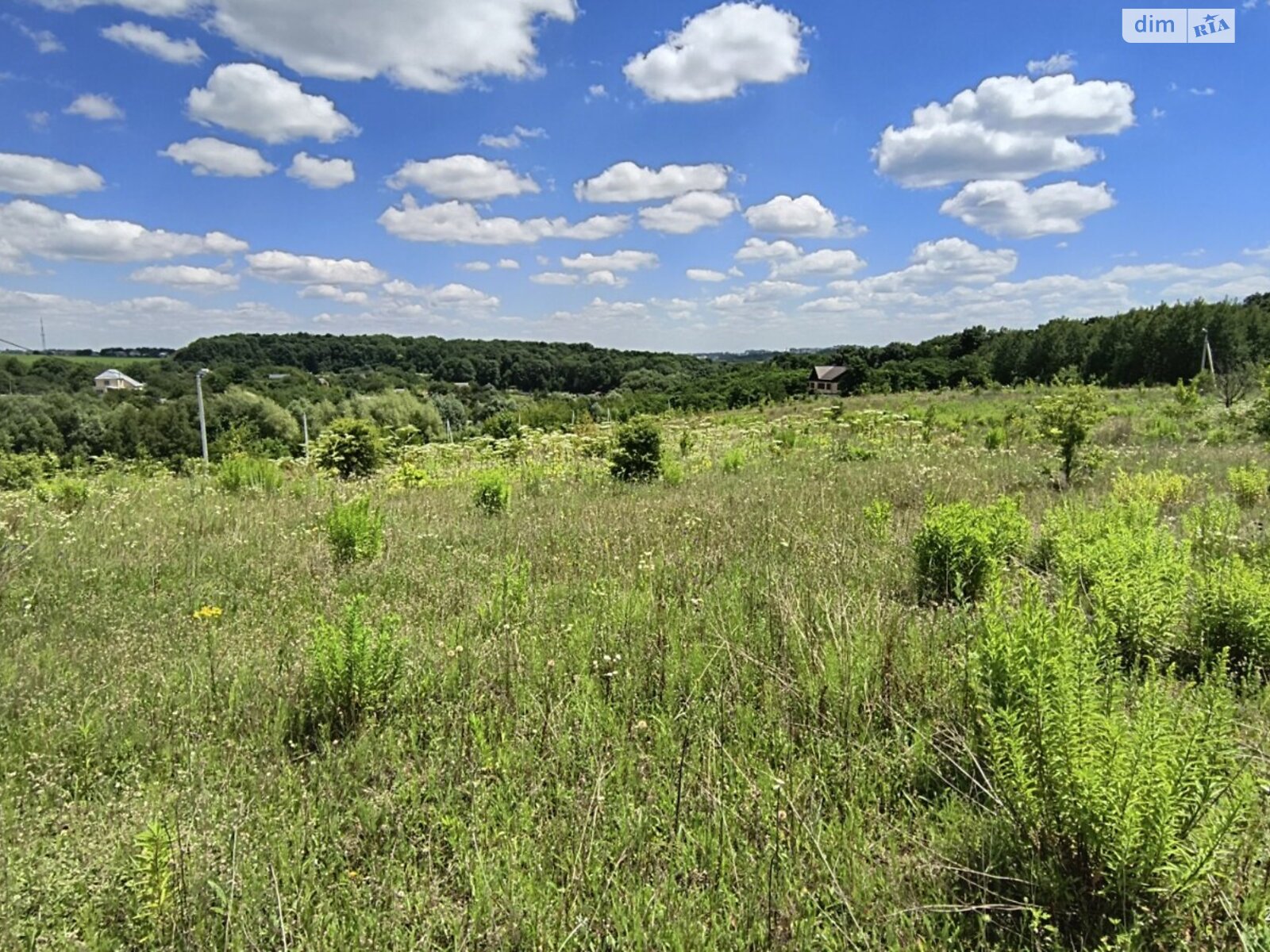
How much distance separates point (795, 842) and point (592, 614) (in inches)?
73.3

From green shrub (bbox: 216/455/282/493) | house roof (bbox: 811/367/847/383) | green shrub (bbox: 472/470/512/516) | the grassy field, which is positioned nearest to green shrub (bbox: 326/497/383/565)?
the grassy field

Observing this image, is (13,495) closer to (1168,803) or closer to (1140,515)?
(1168,803)

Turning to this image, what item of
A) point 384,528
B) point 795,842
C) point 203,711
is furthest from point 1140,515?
point 384,528

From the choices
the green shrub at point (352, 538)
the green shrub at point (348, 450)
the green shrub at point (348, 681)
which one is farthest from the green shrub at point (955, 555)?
the green shrub at point (348, 450)

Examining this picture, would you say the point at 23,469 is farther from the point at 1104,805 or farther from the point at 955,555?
the point at 1104,805

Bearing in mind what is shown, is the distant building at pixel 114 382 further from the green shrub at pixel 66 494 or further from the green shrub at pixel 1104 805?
the green shrub at pixel 1104 805

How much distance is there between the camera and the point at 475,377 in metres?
86.6

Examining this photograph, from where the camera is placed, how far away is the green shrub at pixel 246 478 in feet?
27.4

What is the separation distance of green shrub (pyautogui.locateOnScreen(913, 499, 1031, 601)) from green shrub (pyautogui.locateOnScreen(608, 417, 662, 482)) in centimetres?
572

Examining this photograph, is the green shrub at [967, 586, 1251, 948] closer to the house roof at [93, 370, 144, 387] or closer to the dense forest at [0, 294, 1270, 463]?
the dense forest at [0, 294, 1270, 463]

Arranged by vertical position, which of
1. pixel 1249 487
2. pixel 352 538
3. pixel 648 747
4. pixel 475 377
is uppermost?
pixel 475 377

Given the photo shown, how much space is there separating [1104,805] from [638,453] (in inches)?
322

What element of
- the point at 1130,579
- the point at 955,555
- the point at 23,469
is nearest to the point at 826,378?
the point at 23,469

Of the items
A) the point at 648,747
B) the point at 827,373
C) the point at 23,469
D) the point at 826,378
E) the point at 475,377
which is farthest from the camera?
the point at 475,377
